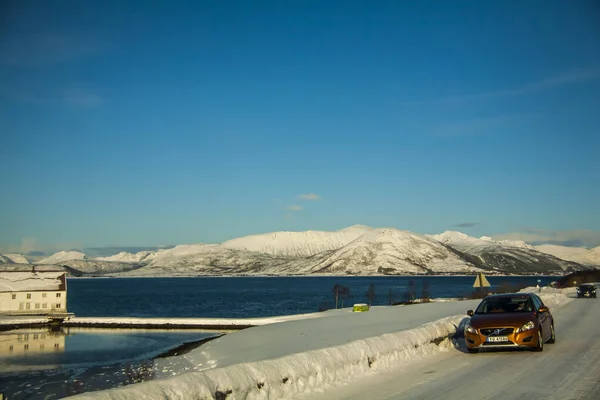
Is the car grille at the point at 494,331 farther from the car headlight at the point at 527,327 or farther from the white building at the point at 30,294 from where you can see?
the white building at the point at 30,294

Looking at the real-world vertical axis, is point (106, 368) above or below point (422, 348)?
below

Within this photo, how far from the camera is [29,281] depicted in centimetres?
8231

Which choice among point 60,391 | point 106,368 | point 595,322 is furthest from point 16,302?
point 595,322

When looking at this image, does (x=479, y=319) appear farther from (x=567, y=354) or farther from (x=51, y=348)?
(x=51, y=348)

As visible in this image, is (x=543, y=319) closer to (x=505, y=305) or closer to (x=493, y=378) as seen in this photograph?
(x=505, y=305)

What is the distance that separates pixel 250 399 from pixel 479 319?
29.3ft

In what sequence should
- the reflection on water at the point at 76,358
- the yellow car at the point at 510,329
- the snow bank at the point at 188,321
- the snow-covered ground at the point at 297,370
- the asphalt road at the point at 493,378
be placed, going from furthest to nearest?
the snow bank at the point at 188,321
the reflection on water at the point at 76,358
the yellow car at the point at 510,329
the asphalt road at the point at 493,378
the snow-covered ground at the point at 297,370

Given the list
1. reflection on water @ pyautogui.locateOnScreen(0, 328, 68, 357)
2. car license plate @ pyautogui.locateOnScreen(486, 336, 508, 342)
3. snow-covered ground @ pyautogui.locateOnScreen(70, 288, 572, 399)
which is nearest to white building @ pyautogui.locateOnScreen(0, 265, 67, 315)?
reflection on water @ pyautogui.locateOnScreen(0, 328, 68, 357)

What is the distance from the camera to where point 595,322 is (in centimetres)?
2711

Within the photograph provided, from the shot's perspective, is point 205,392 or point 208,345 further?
point 208,345

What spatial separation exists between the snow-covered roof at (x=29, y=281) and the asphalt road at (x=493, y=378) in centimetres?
7716

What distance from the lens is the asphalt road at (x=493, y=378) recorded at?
36.0 ft

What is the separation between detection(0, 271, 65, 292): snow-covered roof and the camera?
263ft

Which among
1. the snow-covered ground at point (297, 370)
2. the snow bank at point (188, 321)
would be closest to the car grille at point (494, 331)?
the snow-covered ground at point (297, 370)
